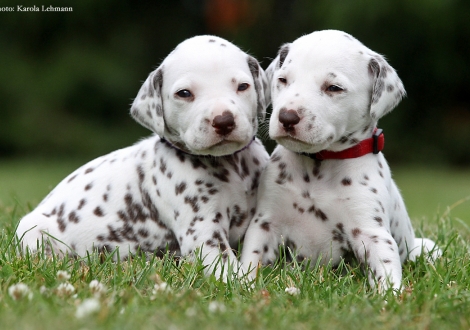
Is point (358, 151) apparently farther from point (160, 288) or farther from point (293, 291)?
point (160, 288)

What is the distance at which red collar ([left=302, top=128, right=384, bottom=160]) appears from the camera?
575 cm

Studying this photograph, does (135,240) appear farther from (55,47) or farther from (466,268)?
(55,47)

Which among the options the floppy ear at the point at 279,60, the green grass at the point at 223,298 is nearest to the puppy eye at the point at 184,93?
the floppy ear at the point at 279,60

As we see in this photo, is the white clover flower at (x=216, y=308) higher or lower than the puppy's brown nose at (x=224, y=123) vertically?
lower

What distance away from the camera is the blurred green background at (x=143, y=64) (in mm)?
23188

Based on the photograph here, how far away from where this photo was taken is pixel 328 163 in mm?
5781

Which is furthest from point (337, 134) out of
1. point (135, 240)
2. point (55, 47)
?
point (55, 47)

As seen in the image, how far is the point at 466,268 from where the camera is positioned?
5613mm

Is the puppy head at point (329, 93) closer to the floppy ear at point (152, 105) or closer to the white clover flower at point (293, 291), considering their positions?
the floppy ear at point (152, 105)

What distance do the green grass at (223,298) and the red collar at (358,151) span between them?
35.4 inches

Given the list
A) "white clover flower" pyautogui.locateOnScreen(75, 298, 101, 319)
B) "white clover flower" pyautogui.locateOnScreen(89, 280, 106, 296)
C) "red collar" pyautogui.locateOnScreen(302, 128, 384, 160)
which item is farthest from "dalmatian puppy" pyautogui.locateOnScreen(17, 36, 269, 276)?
"white clover flower" pyautogui.locateOnScreen(75, 298, 101, 319)

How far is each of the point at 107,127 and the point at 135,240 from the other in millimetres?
18779

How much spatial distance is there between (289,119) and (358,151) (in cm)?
83

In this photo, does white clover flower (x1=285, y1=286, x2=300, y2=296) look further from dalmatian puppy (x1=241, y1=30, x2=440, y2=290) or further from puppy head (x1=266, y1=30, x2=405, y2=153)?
puppy head (x1=266, y1=30, x2=405, y2=153)
